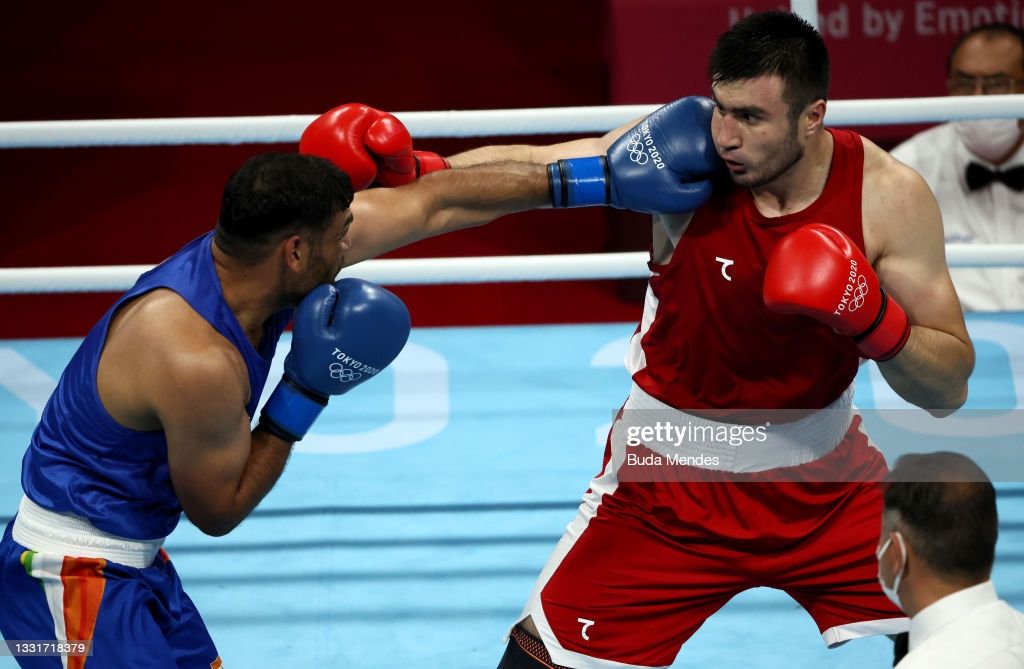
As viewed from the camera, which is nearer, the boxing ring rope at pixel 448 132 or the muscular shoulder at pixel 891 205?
the muscular shoulder at pixel 891 205

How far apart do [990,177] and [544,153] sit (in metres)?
2.83

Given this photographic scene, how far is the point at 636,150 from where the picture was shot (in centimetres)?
279

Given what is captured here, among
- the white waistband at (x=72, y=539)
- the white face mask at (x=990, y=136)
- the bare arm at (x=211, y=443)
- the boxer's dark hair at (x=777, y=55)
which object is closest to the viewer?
the bare arm at (x=211, y=443)

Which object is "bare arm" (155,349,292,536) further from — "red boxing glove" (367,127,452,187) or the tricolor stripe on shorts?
"red boxing glove" (367,127,452,187)

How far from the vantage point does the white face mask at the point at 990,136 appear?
5148 mm

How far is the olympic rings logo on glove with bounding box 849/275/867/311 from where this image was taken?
2.47 metres

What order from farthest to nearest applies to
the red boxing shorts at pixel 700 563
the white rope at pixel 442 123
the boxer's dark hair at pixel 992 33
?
1. the boxer's dark hair at pixel 992 33
2. the white rope at pixel 442 123
3. the red boxing shorts at pixel 700 563

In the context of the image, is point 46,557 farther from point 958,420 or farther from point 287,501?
point 958,420

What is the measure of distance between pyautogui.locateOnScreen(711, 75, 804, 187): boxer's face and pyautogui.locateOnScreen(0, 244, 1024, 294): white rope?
1122 millimetres

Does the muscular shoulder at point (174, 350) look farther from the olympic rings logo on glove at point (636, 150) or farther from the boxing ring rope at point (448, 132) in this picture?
the boxing ring rope at point (448, 132)

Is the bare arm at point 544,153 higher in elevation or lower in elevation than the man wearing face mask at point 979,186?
higher

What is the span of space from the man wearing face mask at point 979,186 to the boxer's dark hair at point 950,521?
3.47 metres

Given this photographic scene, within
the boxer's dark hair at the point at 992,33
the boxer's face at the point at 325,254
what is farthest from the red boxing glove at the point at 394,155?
the boxer's dark hair at the point at 992,33

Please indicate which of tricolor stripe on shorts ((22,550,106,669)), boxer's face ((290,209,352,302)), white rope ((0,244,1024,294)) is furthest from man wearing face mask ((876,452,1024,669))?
white rope ((0,244,1024,294))
